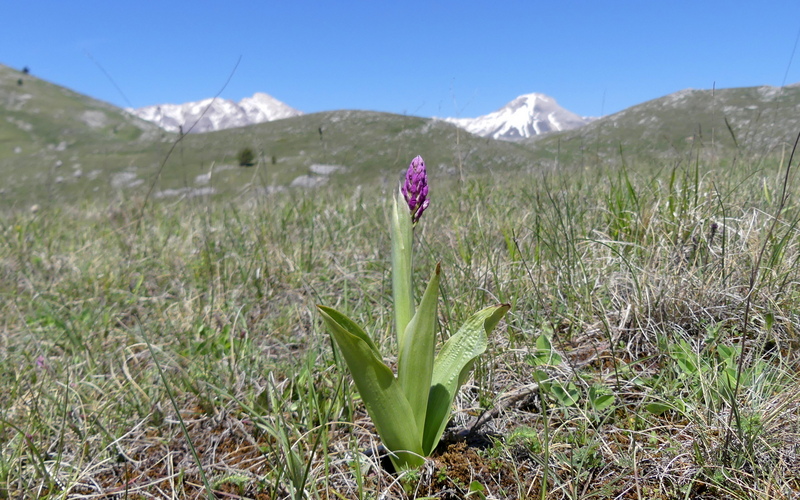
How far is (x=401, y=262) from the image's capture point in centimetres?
132

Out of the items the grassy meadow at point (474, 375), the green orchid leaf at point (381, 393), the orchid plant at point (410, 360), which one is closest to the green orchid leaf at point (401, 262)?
the orchid plant at point (410, 360)

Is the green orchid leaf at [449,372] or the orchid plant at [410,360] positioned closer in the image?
the orchid plant at [410,360]

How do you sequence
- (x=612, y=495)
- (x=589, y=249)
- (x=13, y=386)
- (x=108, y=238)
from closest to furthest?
(x=612, y=495) → (x=13, y=386) → (x=589, y=249) → (x=108, y=238)

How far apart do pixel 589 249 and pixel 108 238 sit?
416 centimetres

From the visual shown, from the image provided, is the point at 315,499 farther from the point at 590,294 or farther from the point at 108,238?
the point at 108,238

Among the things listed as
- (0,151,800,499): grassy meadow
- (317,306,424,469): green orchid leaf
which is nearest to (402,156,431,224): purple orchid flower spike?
(317,306,424,469): green orchid leaf

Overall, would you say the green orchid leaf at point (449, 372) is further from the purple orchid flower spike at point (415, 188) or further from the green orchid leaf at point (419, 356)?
the purple orchid flower spike at point (415, 188)

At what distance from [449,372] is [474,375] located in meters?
0.37

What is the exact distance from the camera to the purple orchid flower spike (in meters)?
1.38

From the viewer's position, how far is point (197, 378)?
73.9 inches

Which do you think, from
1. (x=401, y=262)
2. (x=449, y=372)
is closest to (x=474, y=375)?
(x=449, y=372)

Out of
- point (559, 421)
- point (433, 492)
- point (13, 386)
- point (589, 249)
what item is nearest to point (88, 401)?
point (13, 386)

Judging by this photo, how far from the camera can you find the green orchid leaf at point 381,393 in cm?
120

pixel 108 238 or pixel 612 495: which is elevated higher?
pixel 108 238
